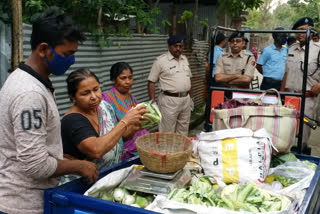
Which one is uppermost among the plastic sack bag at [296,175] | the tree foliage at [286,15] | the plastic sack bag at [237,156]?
the tree foliage at [286,15]

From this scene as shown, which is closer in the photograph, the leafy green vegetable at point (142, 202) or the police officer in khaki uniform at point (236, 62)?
the leafy green vegetable at point (142, 202)

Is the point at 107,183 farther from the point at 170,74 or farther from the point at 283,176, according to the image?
the point at 170,74

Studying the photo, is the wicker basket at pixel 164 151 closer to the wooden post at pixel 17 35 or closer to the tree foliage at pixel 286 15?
the wooden post at pixel 17 35

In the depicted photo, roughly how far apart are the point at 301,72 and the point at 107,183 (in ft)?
13.6

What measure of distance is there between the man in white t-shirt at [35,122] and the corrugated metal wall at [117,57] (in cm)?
211

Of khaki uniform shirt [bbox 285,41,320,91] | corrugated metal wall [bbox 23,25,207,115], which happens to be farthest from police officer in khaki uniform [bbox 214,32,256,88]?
corrugated metal wall [bbox 23,25,207,115]

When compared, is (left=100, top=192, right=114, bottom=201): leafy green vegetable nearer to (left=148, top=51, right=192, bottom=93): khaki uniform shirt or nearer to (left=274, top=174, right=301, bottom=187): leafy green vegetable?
(left=274, top=174, right=301, bottom=187): leafy green vegetable

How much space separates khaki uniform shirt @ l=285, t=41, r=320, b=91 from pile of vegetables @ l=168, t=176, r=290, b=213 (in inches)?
138

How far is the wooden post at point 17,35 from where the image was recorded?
3254 mm

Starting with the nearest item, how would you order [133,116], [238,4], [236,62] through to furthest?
[133,116], [236,62], [238,4]

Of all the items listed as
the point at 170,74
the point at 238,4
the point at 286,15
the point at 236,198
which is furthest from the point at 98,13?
the point at 286,15

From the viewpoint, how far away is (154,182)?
211 cm

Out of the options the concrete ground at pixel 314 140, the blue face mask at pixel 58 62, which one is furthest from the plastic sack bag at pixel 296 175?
the concrete ground at pixel 314 140

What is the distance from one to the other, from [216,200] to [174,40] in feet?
12.9
